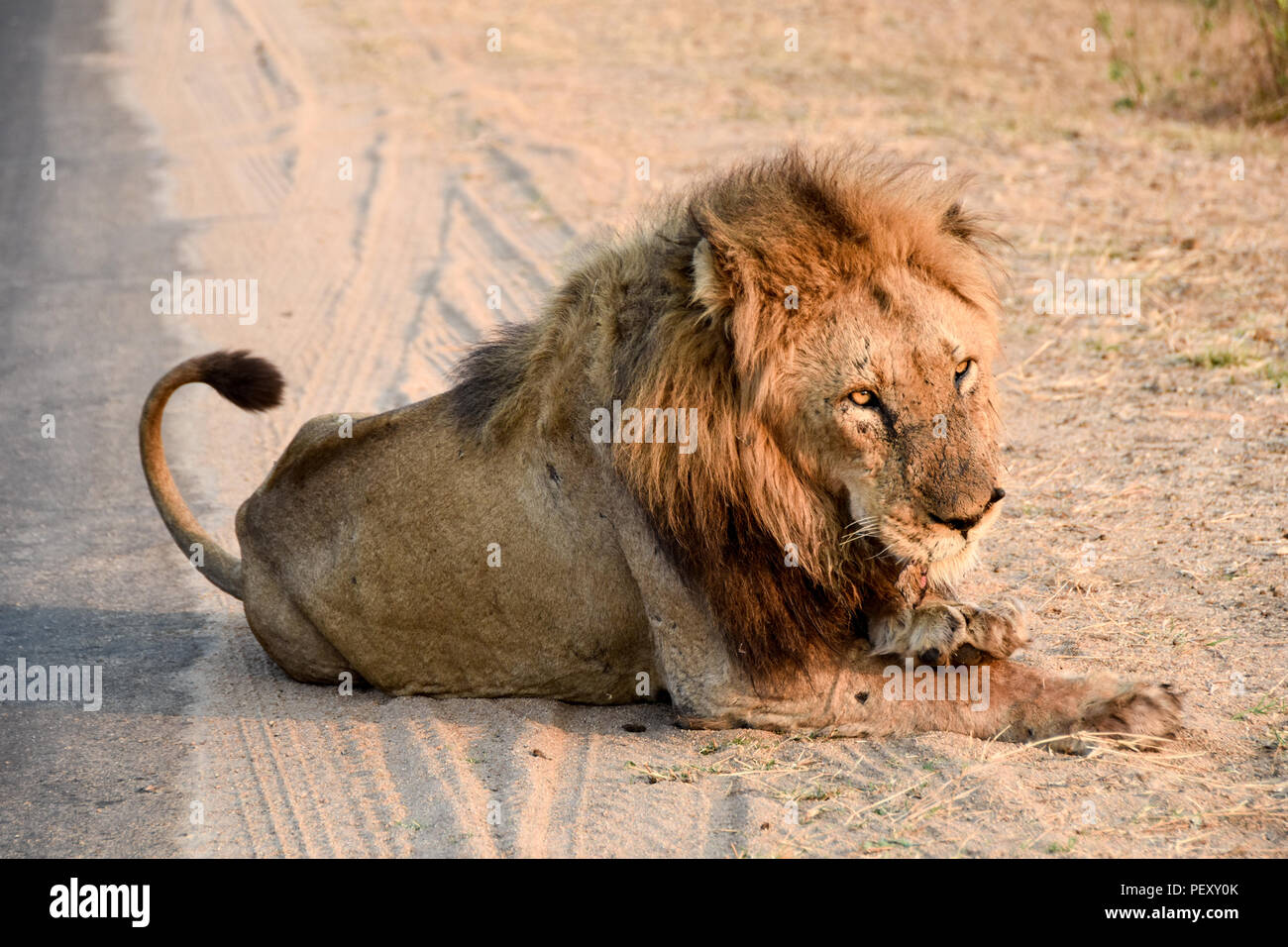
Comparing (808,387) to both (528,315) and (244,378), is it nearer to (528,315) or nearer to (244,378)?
(244,378)

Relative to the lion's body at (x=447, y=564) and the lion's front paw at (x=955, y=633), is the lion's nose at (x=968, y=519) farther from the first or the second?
the lion's body at (x=447, y=564)

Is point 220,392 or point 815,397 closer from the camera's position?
point 815,397

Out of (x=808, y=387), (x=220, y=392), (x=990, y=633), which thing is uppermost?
(x=808, y=387)

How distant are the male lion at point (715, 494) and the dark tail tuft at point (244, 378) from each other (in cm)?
33

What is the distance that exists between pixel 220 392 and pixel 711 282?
2.23 metres

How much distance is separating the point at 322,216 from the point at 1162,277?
6764 mm

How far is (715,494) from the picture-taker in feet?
14.1

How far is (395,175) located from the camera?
12.8 meters

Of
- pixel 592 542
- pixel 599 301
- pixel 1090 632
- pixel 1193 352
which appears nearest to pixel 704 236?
pixel 599 301

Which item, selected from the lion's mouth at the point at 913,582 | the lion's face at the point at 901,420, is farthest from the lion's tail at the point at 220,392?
the lion's mouth at the point at 913,582

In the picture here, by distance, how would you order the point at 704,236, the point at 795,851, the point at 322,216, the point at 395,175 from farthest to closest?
the point at 395,175
the point at 322,216
the point at 704,236
the point at 795,851

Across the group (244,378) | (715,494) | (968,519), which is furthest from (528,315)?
(968,519)

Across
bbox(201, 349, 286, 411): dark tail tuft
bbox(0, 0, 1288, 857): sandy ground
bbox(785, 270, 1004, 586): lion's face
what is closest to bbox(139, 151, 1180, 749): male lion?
bbox(785, 270, 1004, 586): lion's face

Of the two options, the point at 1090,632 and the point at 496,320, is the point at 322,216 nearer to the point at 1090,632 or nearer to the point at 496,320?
the point at 496,320
